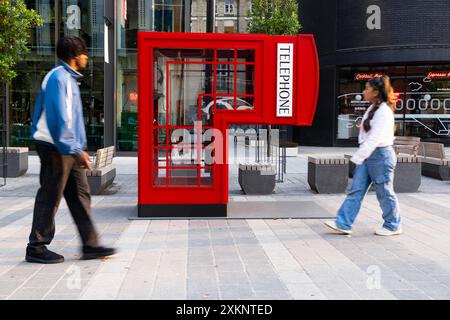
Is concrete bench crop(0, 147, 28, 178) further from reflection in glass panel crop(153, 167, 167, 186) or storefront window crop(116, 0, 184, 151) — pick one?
storefront window crop(116, 0, 184, 151)

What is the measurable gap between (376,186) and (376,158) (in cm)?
33

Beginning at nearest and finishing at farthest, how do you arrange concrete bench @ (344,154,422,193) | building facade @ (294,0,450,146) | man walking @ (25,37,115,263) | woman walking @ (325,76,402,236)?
man walking @ (25,37,115,263), woman walking @ (325,76,402,236), concrete bench @ (344,154,422,193), building facade @ (294,0,450,146)

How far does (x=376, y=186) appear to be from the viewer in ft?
19.1

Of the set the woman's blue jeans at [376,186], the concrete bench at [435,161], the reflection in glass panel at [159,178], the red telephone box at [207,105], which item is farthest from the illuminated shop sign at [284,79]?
the concrete bench at [435,161]

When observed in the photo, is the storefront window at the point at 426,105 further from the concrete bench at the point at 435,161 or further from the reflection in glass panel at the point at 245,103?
the reflection in glass panel at the point at 245,103

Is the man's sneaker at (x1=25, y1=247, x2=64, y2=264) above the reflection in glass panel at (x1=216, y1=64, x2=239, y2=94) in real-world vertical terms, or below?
below

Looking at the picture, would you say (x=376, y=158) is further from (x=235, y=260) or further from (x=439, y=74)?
(x=439, y=74)

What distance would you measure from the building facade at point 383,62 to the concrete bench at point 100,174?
14761 millimetres

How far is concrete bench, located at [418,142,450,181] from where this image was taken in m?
11.4

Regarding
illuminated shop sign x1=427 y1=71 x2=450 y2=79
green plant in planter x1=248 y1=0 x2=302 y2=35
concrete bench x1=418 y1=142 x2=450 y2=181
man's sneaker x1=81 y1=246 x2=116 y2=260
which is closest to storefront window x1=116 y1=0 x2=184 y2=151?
green plant in planter x1=248 y1=0 x2=302 y2=35

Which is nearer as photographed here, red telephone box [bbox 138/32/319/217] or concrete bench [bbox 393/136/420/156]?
red telephone box [bbox 138/32/319/217]

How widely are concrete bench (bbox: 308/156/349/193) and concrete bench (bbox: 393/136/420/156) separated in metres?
2.61

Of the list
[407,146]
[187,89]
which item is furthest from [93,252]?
[407,146]

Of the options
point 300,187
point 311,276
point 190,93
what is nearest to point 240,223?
point 190,93
